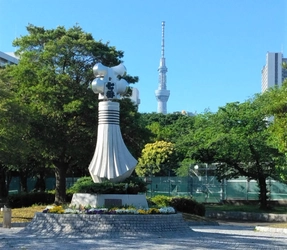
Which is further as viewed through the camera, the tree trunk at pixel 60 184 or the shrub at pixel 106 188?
the tree trunk at pixel 60 184

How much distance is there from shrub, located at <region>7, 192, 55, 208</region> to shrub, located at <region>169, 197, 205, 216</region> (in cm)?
720

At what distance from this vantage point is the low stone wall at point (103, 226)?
1541 centimetres

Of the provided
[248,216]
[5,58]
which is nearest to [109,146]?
[248,216]

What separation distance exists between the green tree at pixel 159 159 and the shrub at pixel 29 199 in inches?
751

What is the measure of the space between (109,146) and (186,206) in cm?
916

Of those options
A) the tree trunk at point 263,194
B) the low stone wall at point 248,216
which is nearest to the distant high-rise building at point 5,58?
the tree trunk at point 263,194

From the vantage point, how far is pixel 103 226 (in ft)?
51.0

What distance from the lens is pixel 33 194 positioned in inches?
1149

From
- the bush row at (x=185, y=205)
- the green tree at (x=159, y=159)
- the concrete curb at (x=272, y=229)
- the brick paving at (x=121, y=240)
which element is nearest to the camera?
the brick paving at (x=121, y=240)

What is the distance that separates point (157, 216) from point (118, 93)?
5578 mm

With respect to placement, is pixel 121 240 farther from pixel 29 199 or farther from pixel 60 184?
pixel 29 199

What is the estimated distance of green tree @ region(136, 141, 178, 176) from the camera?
158 ft

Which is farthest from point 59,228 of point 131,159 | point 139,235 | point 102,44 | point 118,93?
point 102,44

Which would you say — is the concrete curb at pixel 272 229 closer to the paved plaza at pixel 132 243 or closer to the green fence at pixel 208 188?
the paved plaza at pixel 132 243
